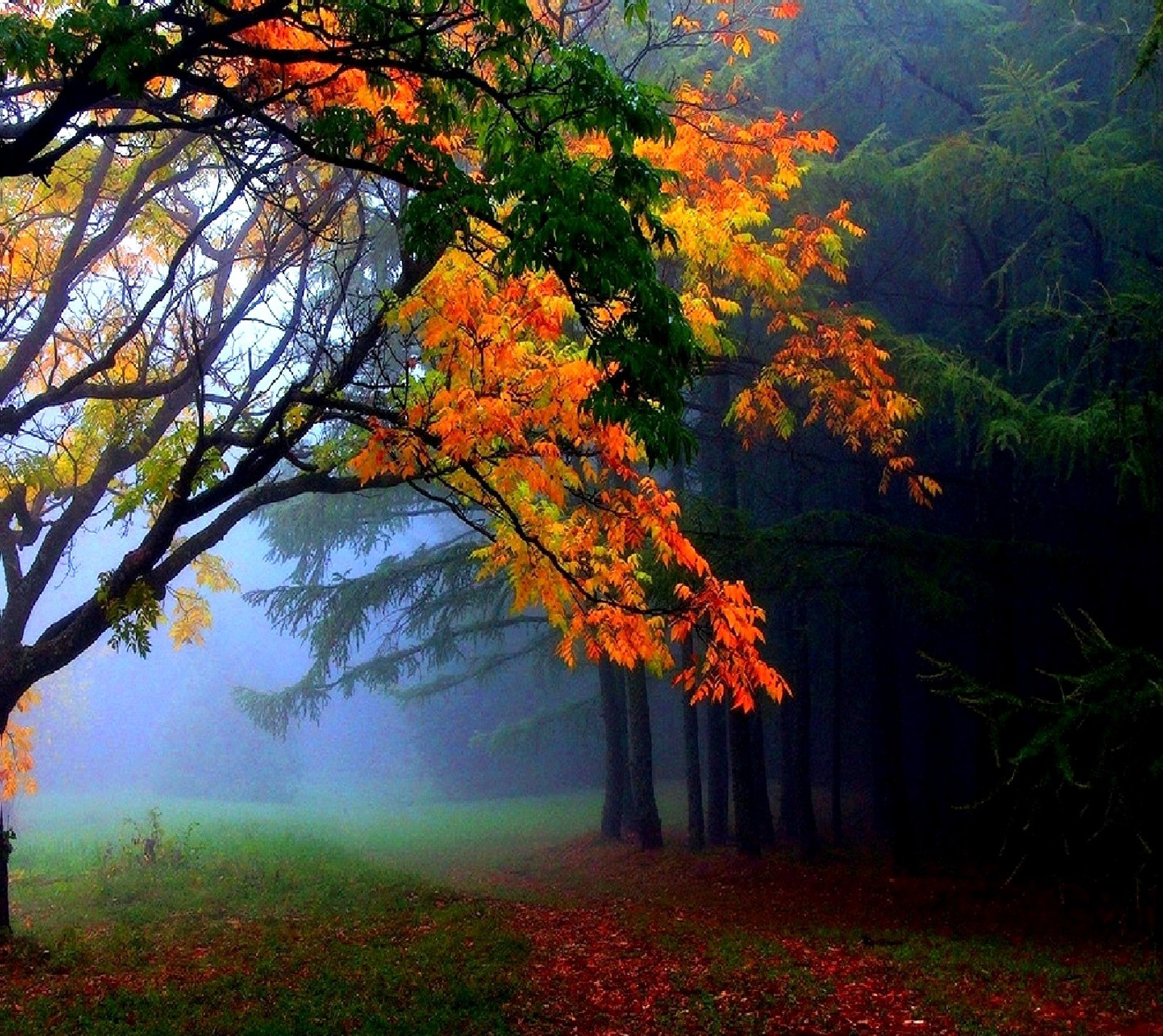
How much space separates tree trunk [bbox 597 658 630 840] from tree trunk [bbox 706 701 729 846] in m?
2.41

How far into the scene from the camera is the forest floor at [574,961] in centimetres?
608

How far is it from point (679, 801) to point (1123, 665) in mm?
21911

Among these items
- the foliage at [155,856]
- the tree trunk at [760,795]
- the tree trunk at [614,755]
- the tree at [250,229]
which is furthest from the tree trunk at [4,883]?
the tree trunk at [614,755]

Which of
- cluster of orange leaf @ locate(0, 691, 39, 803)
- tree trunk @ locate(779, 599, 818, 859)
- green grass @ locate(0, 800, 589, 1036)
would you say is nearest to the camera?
green grass @ locate(0, 800, 589, 1036)

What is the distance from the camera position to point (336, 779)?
5794 cm

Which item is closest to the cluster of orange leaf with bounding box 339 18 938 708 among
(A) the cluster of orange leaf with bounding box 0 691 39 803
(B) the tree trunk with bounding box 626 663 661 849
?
(B) the tree trunk with bounding box 626 663 661 849

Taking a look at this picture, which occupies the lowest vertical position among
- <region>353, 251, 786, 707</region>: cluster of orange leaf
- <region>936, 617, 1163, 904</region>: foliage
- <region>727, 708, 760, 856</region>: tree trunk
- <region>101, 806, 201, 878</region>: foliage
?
<region>101, 806, 201, 878</region>: foliage

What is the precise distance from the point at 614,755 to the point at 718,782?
304cm

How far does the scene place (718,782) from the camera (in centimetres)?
1738

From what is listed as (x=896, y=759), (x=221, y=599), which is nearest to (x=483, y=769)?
(x=896, y=759)

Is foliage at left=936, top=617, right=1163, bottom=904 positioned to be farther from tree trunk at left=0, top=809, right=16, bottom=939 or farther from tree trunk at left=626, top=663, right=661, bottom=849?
tree trunk at left=626, top=663, right=661, bottom=849

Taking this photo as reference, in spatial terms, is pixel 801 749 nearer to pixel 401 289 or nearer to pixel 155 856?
pixel 155 856

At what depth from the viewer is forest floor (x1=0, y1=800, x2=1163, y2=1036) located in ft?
20.0

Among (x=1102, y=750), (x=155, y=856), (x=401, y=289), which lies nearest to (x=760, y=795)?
(x=155, y=856)
